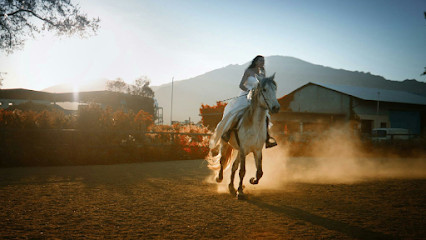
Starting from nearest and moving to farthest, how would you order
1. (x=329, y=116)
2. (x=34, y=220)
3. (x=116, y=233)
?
(x=116, y=233), (x=34, y=220), (x=329, y=116)

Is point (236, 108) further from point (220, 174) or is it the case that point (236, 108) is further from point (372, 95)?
point (372, 95)

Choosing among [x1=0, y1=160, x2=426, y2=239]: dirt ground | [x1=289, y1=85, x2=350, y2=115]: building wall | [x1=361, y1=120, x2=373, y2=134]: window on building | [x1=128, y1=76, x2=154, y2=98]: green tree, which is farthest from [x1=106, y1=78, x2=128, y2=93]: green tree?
[x1=0, y1=160, x2=426, y2=239]: dirt ground

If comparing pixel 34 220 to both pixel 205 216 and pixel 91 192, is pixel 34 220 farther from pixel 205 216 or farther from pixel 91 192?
pixel 205 216

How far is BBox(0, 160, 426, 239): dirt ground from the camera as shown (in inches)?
145

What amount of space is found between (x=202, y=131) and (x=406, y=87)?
160m

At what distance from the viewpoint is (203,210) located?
4863mm

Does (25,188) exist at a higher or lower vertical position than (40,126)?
lower

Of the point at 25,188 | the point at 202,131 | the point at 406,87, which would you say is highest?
the point at 406,87

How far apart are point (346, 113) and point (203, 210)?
106ft

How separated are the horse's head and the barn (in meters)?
26.5

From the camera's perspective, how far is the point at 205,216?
4480 mm

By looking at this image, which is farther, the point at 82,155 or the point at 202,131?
the point at 202,131

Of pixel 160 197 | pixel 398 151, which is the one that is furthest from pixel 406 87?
pixel 160 197

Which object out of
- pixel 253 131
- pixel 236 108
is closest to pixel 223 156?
pixel 236 108
